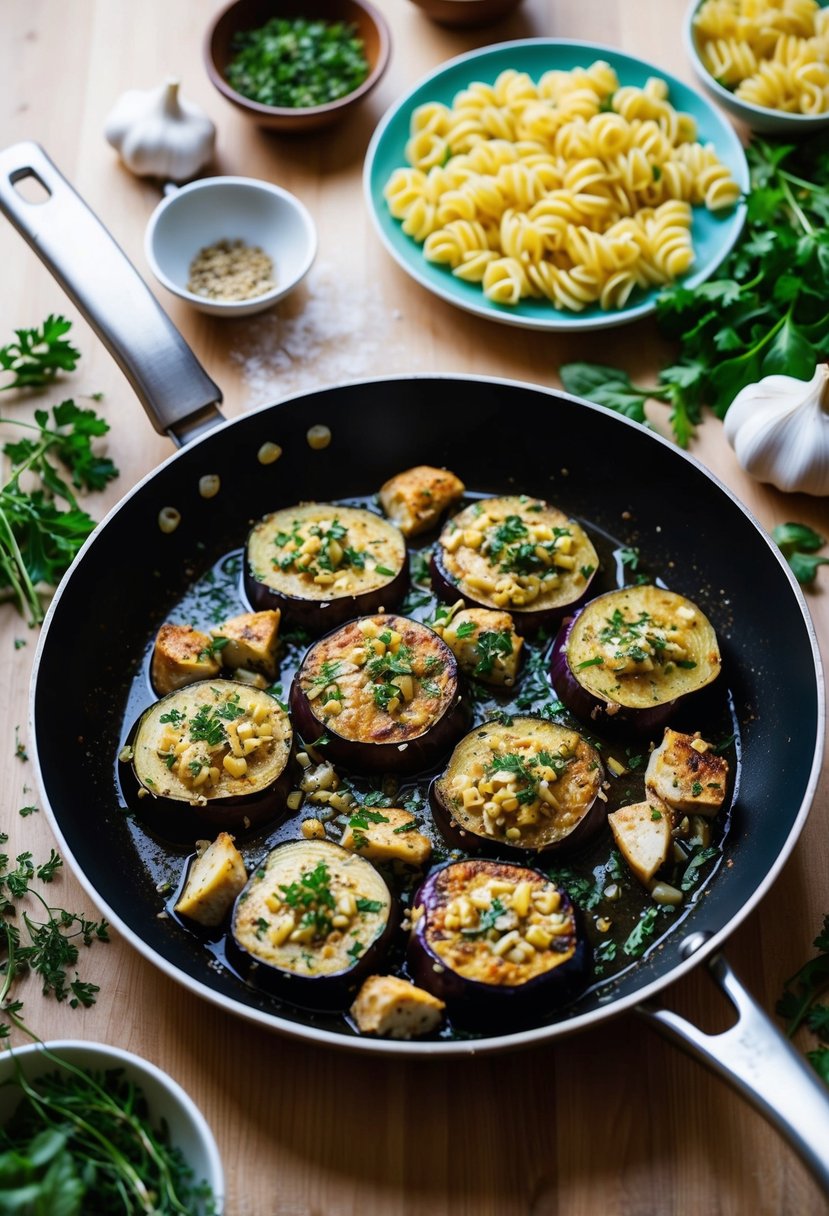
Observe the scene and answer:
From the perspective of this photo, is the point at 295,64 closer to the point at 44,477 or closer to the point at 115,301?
the point at 115,301

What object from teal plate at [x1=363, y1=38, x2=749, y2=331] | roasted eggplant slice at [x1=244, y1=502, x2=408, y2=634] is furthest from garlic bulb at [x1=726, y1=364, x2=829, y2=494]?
roasted eggplant slice at [x1=244, y1=502, x2=408, y2=634]

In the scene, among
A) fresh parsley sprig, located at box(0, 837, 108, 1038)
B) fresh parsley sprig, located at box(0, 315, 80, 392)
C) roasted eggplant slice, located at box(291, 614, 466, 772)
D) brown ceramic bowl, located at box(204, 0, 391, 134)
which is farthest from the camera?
brown ceramic bowl, located at box(204, 0, 391, 134)

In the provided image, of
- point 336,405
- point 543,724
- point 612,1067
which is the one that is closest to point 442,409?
point 336,405

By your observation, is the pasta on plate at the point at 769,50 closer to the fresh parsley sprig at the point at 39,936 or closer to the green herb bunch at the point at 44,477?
the green herb bunch at the point at 44,477

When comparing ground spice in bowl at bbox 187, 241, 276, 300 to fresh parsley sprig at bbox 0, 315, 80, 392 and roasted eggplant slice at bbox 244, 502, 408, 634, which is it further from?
roasted eggplant slice at bbox 244, 502, 408, 634

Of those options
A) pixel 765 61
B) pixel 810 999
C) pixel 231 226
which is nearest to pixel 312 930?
pixel 810 999

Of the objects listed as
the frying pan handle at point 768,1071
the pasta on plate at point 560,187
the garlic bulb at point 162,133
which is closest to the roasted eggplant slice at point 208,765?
the frying pan handle at point 768,1071

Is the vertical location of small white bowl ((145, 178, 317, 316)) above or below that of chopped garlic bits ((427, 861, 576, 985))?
above
